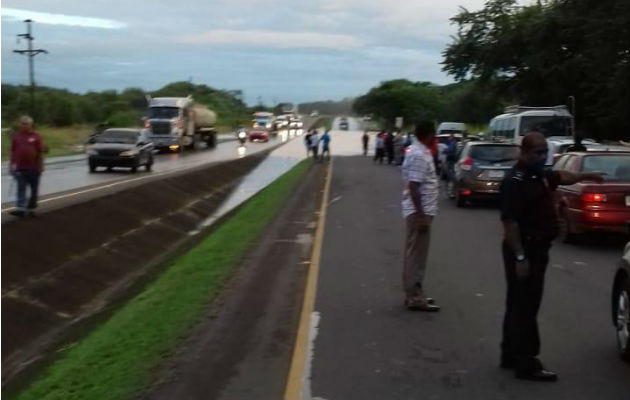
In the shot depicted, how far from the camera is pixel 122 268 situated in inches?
792

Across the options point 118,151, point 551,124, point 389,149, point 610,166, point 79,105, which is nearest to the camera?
point 610,166

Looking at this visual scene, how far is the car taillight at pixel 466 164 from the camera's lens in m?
23.7

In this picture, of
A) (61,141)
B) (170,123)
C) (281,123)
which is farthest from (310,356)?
(281,123)

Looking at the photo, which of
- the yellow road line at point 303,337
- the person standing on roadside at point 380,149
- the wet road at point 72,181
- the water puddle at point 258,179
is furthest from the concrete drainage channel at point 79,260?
the person standing on roadside at point 380,149

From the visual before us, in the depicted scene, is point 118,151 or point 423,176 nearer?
point 423,176

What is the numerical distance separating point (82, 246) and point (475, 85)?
35.9 metres

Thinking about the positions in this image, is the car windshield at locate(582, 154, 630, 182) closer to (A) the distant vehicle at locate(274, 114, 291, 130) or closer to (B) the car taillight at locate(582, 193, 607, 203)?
(B) the car taillight at locate(582, 193, 607, 203)

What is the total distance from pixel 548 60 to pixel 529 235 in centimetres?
3626

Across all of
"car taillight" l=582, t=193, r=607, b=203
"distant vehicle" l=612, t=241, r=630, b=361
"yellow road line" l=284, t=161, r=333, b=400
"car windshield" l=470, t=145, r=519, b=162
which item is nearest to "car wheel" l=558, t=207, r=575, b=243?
"car taillight" l=582, t=193, r=607, b=203

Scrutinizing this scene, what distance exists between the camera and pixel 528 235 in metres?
7.59

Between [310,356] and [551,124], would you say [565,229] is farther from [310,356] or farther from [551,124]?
[551,124]

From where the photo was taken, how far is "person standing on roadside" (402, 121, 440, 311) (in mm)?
10102

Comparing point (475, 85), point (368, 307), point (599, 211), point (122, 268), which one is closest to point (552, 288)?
point (368, 307)

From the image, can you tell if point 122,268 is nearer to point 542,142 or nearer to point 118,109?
point 542,142
